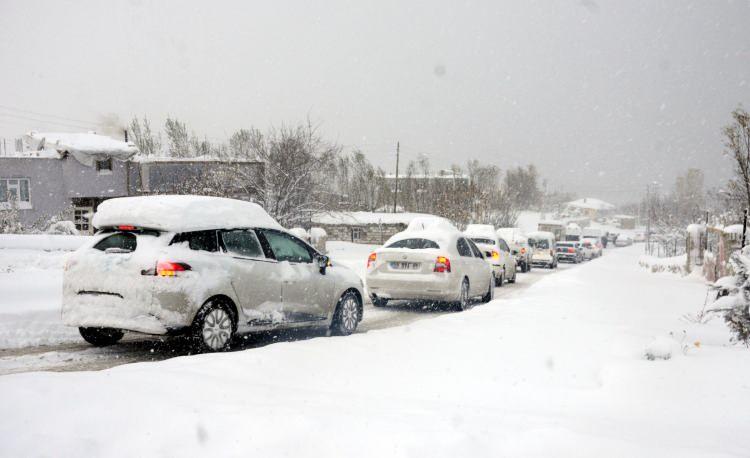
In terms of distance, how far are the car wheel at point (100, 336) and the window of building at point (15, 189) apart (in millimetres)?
38202

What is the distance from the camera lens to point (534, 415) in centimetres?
416

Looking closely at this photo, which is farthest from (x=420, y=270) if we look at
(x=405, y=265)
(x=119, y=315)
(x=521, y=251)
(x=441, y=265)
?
(x=521, y=251)

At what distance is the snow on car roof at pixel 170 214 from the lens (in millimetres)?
6715

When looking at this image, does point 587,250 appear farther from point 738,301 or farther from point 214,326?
point 214,326

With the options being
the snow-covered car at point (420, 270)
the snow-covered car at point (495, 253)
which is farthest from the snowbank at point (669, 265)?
the snow-covered car at point (420, 270)

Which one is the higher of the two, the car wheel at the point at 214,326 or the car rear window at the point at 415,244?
the car rear window at the point at 415,244

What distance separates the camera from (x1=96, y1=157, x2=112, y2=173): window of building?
4447 centimetres

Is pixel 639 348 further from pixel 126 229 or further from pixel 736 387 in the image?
pixel 126 229

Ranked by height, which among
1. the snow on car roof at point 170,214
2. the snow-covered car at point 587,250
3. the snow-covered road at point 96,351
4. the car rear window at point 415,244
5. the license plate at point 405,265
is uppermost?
the snow on car roof at point 170,214

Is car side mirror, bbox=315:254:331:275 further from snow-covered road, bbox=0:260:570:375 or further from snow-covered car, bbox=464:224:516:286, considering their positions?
snow-covered car, bbox=464:224:516:286

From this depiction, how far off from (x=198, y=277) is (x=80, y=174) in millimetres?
42068

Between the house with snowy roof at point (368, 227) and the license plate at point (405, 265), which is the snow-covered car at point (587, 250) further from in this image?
the license plate at point (405, 265)

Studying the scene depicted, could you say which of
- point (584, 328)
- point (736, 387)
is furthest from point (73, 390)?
point (584, 328)

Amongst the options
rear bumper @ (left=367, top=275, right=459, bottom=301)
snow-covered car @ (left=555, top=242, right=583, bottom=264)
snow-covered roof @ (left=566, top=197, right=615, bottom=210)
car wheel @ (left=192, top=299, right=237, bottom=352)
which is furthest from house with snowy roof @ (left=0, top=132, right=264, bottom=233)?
snow-covered roof @ (left=566, top=197, right=615, bottom=210)
